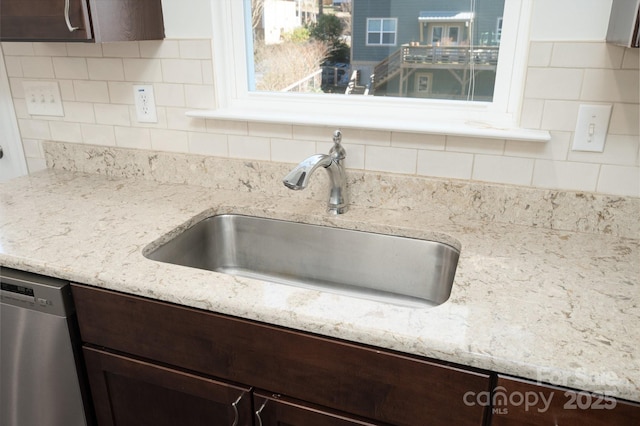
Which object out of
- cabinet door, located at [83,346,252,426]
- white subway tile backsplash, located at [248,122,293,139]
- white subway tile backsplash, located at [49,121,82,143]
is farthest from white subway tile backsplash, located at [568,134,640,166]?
white subway tile backsplash, located at [49,121,82,143]

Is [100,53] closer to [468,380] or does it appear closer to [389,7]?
[389,7]

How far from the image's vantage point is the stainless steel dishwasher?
1102mm

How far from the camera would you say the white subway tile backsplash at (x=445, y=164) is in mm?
1313

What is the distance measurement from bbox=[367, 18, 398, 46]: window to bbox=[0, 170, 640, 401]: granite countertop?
19.0 inches

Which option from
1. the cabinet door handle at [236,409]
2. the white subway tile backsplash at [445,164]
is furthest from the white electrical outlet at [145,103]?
the cabinet door handle at [236,409]

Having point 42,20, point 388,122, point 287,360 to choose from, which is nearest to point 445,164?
point 388,122

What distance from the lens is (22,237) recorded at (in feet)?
3.95

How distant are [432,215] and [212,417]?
30.3 inches

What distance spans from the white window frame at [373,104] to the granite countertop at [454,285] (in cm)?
25

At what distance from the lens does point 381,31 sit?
1.35 m

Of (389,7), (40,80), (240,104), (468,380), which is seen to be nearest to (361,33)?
(389,7)

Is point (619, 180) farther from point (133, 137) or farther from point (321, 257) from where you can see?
point (133, 137)

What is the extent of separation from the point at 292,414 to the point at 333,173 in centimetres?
64

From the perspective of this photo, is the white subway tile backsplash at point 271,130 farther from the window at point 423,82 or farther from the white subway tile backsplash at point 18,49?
the white subway tile backsplash at point 18,49
